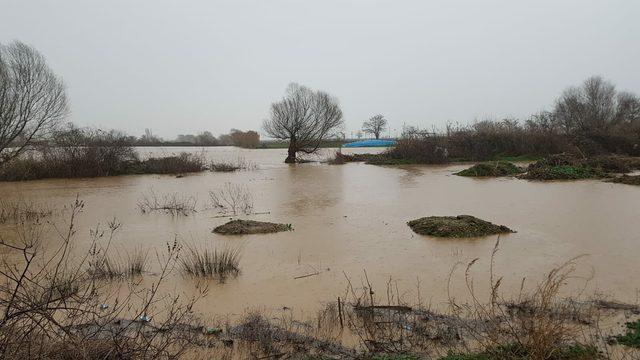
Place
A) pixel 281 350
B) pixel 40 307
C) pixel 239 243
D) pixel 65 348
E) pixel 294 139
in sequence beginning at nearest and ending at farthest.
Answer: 1. pixel 40 307
2. pixel 65 348
3. pixel 281 350
4. pixel 239 243
5. pixel 294 139

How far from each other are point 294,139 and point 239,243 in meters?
27.6

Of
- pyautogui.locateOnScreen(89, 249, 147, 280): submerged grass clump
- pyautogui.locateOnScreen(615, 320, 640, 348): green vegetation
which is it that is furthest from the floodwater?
pyautogui.locateOnScreen(615, 320, 640, 348): green vegetation

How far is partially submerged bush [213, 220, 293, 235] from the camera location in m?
9.92

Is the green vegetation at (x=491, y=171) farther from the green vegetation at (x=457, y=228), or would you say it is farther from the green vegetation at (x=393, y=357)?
the green vegetation at (x=393, y=357)

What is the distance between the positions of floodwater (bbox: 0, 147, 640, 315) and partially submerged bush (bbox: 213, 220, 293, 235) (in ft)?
0.89

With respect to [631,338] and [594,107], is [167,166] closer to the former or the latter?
[631,338]

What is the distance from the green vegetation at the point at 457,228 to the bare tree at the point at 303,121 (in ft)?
86.5

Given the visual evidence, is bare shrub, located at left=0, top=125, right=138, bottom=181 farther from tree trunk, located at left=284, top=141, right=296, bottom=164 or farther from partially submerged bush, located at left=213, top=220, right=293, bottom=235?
partially submerged bush, located at left=213, top=220, right=293, bottom=235

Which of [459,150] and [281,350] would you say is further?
[459,150]

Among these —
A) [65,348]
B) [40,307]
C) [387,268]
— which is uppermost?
[40,307]

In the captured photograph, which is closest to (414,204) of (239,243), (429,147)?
(239,243)

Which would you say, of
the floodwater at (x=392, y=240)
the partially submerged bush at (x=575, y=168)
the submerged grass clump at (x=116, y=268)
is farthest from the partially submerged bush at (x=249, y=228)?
the partially submerged bush at (x=575, y=168)

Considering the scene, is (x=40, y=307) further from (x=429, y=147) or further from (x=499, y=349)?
(x=429, y=147)

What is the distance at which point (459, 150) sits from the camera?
34906 millimetres
